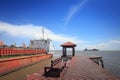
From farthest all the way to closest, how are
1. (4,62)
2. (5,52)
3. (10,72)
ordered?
(5,52) < (10,72) < (4,62)

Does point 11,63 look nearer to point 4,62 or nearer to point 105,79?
point 4,62

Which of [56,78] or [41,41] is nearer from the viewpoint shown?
[56,78]

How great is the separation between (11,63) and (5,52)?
2.09 meters

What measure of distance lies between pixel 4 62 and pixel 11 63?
191 cm

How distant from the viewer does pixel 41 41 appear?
52812 millimetres

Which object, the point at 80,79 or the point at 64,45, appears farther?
the point at 64,45

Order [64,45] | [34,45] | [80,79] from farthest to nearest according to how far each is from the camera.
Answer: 1. [34,45]
2. [64,45]
3. [80,79]

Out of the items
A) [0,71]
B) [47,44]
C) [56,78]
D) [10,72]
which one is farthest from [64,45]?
[47,44]

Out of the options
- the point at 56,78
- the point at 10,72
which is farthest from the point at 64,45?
the point at 56,78

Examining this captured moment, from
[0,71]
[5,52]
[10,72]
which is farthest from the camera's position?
[5,52]

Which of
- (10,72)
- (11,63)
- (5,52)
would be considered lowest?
(10,72)

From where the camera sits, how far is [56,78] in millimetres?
7477

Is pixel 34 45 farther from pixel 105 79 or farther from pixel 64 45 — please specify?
pixel 105 79

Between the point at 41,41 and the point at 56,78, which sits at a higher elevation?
the point at 41,41
